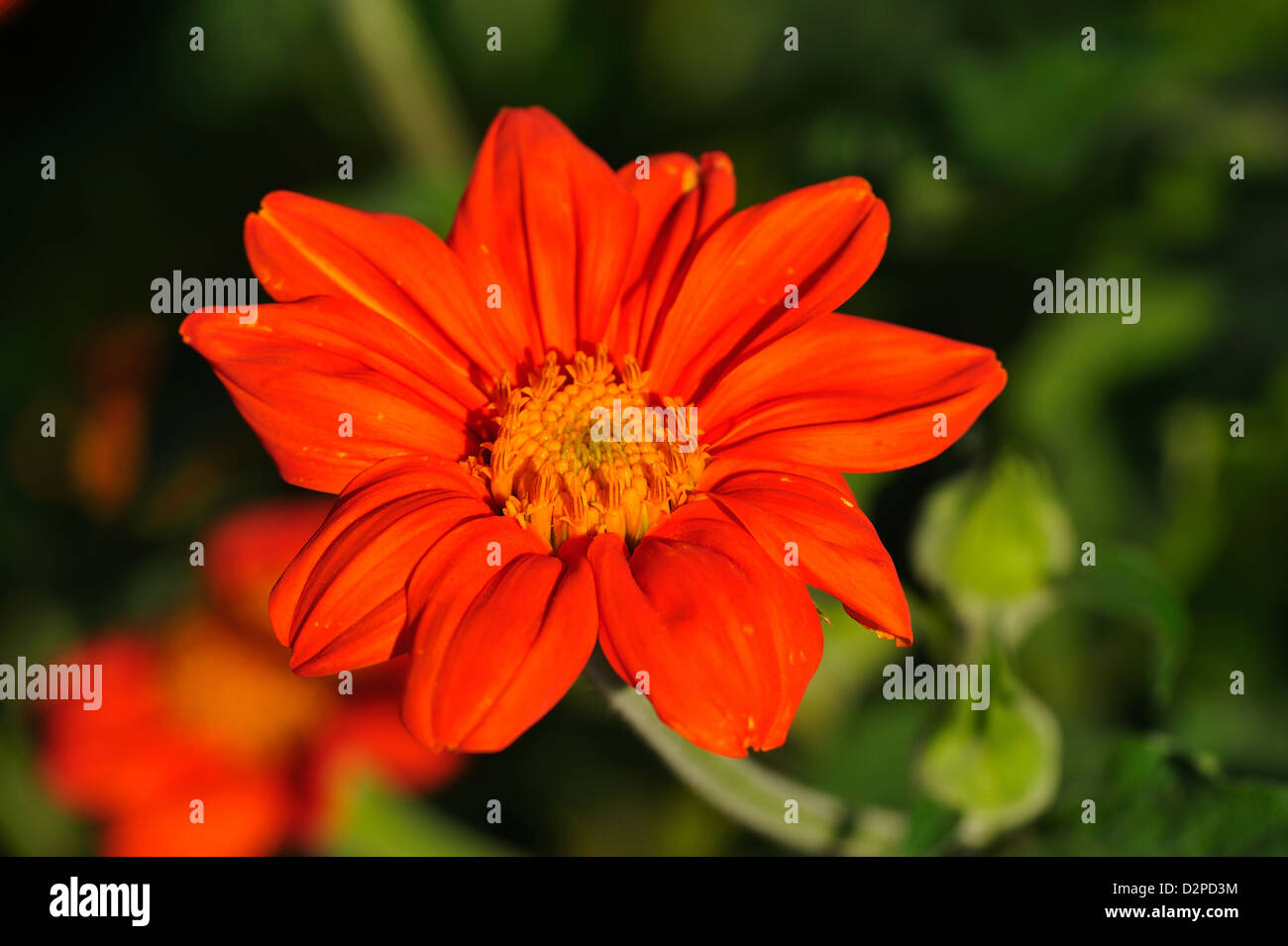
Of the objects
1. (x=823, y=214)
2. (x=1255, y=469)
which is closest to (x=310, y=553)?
(x=823, y=214)

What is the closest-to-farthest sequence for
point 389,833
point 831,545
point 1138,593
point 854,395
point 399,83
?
point 831,545 < point 854,395 < point 1138,593 < point 389,833 < point 399,83

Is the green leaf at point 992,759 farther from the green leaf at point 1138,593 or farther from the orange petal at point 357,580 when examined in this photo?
the orange petal at point 357,580

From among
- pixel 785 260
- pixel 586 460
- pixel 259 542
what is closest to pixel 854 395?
pixel 785 260

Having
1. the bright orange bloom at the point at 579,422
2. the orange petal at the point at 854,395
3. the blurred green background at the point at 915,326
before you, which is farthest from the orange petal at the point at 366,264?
the blurred green background at the point at 915,326

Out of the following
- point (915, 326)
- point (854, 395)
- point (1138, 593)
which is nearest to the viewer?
point (854, 395)

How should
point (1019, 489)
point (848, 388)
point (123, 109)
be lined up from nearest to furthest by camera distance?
point (848, 388), point (1019, 489), point (123, 109)

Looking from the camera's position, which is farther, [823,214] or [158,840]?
[158,840]

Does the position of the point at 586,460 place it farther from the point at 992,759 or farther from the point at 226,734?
the point at 226,734

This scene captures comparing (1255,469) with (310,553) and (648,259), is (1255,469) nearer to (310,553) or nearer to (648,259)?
(648,259)
